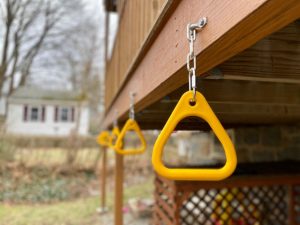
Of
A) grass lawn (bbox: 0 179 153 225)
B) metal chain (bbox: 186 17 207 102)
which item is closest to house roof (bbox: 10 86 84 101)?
grass lawn (bbox: 0 179 153 225)

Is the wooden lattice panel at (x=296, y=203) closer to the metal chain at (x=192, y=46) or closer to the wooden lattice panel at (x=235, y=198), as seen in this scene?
the wooden lattice panel at (x=235, y=198)

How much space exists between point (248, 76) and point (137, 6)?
936 millimetres

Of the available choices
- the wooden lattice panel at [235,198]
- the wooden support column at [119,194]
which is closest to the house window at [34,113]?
the wooden support column at [119,194]

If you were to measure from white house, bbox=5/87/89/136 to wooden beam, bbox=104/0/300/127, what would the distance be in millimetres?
17269

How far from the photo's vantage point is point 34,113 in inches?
726

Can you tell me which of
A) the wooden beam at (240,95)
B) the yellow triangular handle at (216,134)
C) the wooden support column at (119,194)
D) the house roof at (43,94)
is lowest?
the wooden support column at (119,194)

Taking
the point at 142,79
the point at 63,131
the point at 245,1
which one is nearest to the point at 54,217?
the point at 142,79

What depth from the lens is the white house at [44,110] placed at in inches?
712

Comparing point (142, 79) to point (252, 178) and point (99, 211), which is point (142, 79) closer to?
point (252, 178)

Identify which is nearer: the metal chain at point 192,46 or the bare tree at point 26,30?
the metal chain at point 192,46

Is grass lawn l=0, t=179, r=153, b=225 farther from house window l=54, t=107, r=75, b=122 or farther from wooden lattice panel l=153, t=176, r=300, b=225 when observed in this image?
house window l=54, t=107, r=75, b=122

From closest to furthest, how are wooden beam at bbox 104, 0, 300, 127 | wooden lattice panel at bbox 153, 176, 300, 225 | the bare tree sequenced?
wooden beam at bbox 104, 0, 300, 127, wooden lattice panel at bbox 153, 176, 300, 225, the bare tree

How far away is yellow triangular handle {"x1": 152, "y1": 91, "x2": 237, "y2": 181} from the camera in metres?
0.73

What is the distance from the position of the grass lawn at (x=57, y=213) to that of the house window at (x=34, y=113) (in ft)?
39.9
